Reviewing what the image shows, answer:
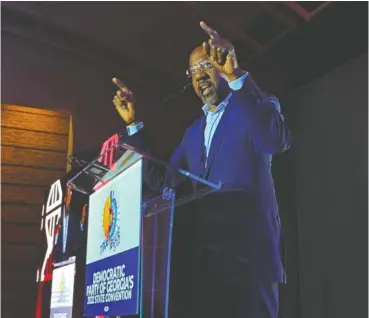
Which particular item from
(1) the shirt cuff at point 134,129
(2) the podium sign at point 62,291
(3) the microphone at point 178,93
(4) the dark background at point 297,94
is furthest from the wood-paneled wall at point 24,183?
(3) the microphone at point 178,93

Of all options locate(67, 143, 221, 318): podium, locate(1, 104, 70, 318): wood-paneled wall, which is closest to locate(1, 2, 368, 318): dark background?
locate(1, 104, 70, 318): wood-paneled wall

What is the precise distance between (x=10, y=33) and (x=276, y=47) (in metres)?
1.42

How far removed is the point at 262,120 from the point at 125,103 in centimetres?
87

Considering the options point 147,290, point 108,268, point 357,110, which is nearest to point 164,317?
point 147,290

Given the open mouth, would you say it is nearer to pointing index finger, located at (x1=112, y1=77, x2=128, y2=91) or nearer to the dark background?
the dark background

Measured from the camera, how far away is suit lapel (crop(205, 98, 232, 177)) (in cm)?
199

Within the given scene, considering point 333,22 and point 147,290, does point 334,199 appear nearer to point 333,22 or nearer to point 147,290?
point 333,22

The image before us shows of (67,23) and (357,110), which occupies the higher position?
(67,23)

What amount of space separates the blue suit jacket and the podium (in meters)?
0.10

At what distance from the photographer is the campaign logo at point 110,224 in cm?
175

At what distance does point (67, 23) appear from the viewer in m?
2.87

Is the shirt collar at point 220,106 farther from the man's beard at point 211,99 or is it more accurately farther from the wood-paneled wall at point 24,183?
the wood-paneled wall at point 24,183

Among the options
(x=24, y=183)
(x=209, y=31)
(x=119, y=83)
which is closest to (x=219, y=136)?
(x=209, y=31)

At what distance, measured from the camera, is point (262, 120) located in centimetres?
196
